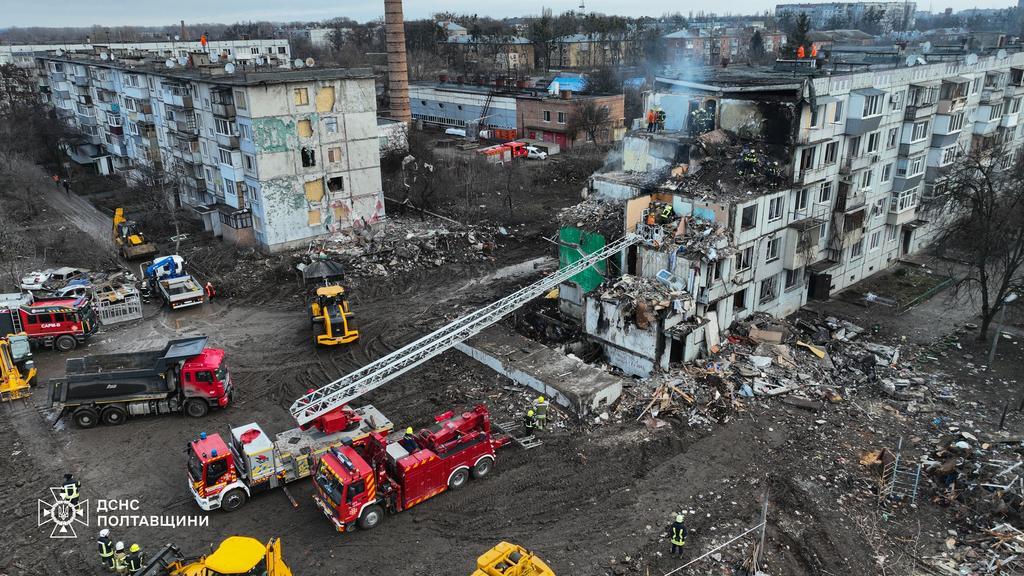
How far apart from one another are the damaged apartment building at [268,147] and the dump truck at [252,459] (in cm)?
2101

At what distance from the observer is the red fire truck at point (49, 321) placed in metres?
25.8

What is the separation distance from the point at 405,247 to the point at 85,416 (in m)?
18.4

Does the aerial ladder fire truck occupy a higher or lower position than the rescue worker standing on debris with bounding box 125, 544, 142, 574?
higher

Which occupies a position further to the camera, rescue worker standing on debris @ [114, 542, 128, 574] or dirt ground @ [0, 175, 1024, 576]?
dirt ground @ [0, 175, 1024, 576]

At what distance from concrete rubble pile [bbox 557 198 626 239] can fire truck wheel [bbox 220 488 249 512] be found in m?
15.8

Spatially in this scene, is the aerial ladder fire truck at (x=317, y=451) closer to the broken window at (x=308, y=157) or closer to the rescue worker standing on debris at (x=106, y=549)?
the rescue worker standing on debris at (x=106, y=549)

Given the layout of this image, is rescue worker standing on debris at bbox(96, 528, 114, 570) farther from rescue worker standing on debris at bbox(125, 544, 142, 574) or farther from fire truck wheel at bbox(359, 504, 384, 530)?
fire truck wheel at bbox(359, 504, 384, 530)

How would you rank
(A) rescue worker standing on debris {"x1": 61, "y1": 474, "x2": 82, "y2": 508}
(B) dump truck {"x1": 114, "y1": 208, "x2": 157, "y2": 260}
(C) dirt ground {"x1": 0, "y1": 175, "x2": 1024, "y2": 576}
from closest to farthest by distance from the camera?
1. (C) dirt ground {"x1": 0, "y1": 175, "x2": 1024, "y2": 576}
2. (A) rescue worker standing on debris {"x1": 61, "y1": 474, "x2": 82, "y2": 508}
3. (B) dump truck {"x1": 114, "y1": 208, "x2": 157, "y2": 260}

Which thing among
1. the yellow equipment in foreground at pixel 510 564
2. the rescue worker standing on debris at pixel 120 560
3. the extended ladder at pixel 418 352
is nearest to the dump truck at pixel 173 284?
the extended ladder at pixel 418 352

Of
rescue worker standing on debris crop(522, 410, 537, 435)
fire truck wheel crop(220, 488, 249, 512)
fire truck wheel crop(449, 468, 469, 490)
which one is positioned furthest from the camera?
rescue worker standing on debris crop(522, 410, 537, 435)

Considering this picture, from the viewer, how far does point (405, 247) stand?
36281 millimetres

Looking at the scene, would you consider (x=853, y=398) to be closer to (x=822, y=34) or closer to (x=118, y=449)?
(x=118, y=449)

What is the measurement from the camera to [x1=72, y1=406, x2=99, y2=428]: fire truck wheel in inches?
815

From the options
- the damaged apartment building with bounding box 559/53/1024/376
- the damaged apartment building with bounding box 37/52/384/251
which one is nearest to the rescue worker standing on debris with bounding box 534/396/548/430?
the damaged apartment building with bounding box 559/53/1024/376
